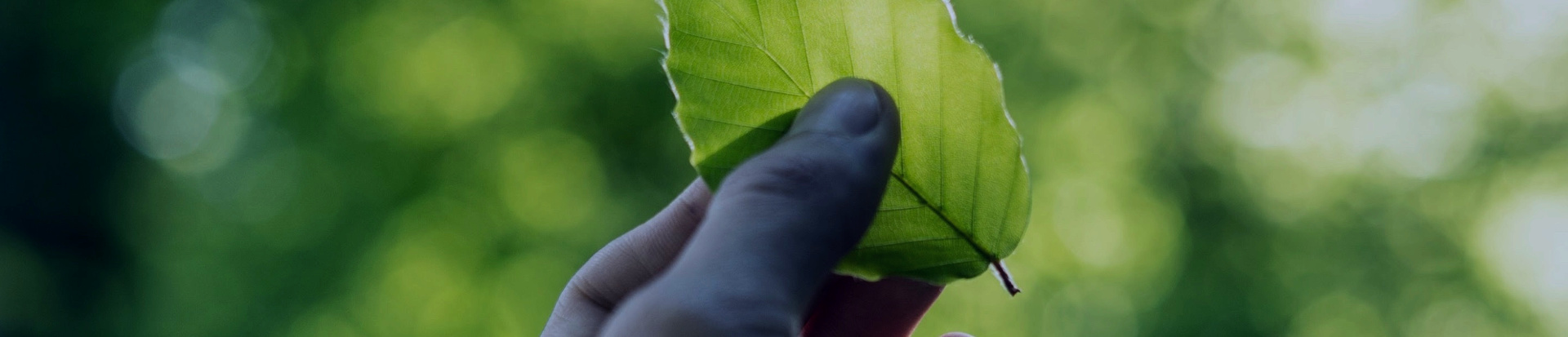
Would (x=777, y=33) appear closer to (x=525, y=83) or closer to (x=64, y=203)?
(x=525, y=83)

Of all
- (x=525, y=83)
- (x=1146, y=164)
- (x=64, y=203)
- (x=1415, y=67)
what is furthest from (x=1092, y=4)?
(x=64, y=203)

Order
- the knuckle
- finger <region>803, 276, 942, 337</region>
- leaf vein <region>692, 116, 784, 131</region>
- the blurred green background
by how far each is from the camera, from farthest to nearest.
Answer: the blurred green background, finger <region>803, 276, 942, 337</region>, leaf vein <region>692, 116, 784, 131</region>, the knuckle

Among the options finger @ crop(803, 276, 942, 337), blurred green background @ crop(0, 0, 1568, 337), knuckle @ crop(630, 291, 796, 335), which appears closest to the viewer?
knuckle @ crop(630, 291, 796, 335)

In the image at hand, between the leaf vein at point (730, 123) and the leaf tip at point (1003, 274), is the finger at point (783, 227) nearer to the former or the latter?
the leaf vein at point (730, 123)

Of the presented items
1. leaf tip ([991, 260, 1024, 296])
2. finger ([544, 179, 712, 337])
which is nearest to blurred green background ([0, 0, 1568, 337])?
finger ([544, 179, 712, 337])

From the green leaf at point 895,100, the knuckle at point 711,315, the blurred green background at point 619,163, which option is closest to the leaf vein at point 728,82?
the green leaf at point 895,100

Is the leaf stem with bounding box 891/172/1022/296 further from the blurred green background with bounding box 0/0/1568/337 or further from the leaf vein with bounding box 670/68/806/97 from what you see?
the blurred green background with bounding box 0/0/1568/337

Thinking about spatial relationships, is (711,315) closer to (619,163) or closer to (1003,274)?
(1003,274)
